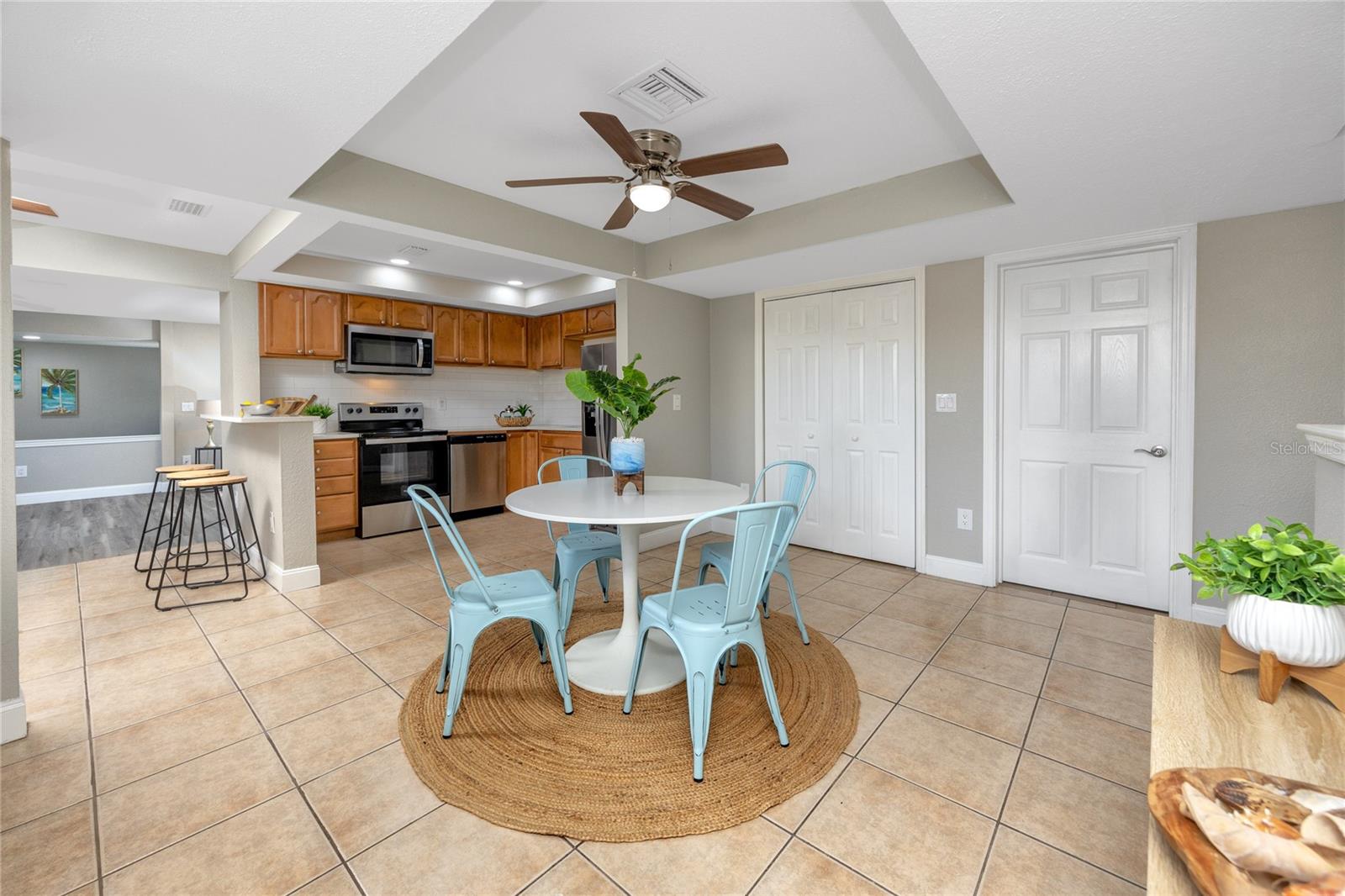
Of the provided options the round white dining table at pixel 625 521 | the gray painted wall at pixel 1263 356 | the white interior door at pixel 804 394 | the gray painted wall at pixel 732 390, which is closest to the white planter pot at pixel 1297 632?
the round white dining table at pixel 625 521

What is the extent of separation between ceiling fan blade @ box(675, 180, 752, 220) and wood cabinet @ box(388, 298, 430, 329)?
12.6 ft

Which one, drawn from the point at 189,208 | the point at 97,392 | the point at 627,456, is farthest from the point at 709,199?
the point at 97,392

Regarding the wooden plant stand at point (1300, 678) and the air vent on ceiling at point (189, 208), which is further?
the air vent on ceiling at point (189, 208)

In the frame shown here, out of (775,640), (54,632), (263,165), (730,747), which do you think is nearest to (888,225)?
(775,640)

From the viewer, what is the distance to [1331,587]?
1.04 meters

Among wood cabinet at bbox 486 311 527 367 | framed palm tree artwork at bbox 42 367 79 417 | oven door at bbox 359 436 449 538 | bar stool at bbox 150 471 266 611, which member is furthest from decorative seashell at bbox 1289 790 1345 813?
framed palm tree artwork at bbox 42 367 79 417

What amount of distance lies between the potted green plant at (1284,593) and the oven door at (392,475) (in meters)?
→ 5.14

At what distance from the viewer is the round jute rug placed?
162 centimetres

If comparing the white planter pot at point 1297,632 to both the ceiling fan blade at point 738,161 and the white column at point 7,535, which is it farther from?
the white column at point 7,535

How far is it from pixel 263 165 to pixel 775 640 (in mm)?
3037

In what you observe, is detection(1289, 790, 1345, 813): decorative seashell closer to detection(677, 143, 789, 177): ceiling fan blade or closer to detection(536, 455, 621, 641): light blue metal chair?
detection(677, 143, 789, 177): ceiling fan blade

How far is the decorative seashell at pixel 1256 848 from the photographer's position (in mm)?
625

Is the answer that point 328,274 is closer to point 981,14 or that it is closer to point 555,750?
point 555,750

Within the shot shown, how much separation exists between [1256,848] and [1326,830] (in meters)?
0.10
